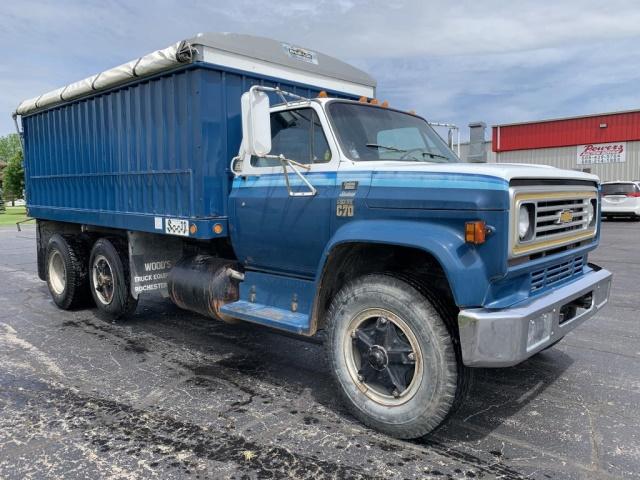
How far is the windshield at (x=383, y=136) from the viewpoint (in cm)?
405

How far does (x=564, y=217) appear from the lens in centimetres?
359

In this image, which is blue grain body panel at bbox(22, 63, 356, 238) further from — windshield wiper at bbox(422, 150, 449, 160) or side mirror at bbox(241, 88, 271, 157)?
windshield wiper at bbox(422, 150, 449, 160)

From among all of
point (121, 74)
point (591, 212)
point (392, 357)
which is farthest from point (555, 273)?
point (121, 74)

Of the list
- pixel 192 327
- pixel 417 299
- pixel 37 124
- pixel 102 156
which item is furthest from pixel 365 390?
pixel 37 124

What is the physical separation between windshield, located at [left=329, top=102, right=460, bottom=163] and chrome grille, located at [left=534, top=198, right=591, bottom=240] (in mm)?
1181

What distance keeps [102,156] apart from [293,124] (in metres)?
3.08

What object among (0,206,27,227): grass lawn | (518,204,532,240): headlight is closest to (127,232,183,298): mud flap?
(518,204,532,240): headlight

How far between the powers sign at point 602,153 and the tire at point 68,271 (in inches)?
1195

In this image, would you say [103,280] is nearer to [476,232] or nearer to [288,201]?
[288,201]

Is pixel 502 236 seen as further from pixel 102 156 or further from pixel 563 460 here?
pixel 102 156

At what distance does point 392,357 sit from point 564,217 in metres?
1.51

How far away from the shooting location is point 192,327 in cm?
631

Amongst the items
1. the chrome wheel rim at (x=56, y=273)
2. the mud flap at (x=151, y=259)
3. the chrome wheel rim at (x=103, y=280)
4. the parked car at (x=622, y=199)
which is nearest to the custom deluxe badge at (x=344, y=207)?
the mud flap at (x=151, y=259)

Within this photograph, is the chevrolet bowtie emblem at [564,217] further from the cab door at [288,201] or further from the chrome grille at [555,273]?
the cab door at [288,201]
